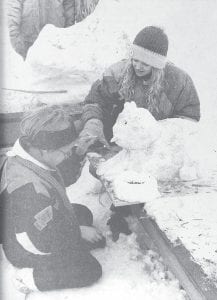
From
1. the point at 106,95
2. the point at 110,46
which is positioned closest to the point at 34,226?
the point at 106,95

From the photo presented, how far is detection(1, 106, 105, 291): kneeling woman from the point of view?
5.77 feet

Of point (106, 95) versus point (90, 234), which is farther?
point (106, 95)

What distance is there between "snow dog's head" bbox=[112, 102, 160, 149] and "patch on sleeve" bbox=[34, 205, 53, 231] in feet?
1.87

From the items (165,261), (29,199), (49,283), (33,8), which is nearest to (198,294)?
(165,261)

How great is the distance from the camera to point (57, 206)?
6.25ft

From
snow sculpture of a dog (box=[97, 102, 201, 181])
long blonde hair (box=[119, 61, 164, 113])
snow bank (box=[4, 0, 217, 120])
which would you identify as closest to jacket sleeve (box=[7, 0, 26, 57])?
snow bank (box=[4, 0, 217, 120])

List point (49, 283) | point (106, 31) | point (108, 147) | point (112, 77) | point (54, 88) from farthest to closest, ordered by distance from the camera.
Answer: point (106, 31) < point (54, 88) < point (112, 77) < point (108, 147) < point (49, 283)

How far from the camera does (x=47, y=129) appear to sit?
5.84ft

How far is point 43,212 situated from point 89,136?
26.1 inches

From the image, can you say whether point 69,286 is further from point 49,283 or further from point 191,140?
point 191,140

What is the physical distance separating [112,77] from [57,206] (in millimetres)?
1104

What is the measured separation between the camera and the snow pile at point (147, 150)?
210cm

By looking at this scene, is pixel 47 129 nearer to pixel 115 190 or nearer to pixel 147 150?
pixel 115 190

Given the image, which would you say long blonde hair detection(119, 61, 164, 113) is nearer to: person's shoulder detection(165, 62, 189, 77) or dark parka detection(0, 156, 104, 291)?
person's shoulder detection(165, 62, 189, 77)
